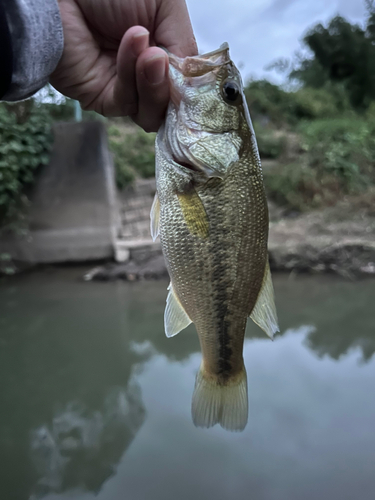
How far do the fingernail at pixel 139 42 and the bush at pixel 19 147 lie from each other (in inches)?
181

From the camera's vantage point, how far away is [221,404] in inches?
51.9

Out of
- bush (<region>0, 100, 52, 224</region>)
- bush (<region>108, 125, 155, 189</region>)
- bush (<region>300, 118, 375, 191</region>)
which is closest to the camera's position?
bush (<region>0, 100, 52, 224</region>)

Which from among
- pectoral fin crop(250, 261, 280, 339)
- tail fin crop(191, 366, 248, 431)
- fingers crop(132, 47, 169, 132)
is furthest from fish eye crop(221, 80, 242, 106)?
tail fin crop(191, 366, 248, 431)

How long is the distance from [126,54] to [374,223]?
5.93 meters

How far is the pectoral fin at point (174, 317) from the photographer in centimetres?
133

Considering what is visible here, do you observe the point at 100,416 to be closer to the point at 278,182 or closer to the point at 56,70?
the point at 56,70

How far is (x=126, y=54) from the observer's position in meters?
1.11

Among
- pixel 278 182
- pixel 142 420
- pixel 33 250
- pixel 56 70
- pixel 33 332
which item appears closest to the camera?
pixel 56 70

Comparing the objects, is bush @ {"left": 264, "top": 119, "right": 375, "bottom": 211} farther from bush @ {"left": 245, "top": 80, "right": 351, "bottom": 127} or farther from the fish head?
the fish head

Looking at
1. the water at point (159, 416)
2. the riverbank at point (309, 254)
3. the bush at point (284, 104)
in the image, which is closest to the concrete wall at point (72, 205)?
the riverbank at point (309, 254)

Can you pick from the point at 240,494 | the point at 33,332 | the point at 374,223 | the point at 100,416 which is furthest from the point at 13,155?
the point at 374,223

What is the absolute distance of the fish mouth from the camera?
121cm

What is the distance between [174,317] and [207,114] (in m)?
0.72

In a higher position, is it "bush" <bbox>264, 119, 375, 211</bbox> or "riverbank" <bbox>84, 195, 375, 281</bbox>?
"bush" <bbox>264, 119, 375, 211</bbox>
